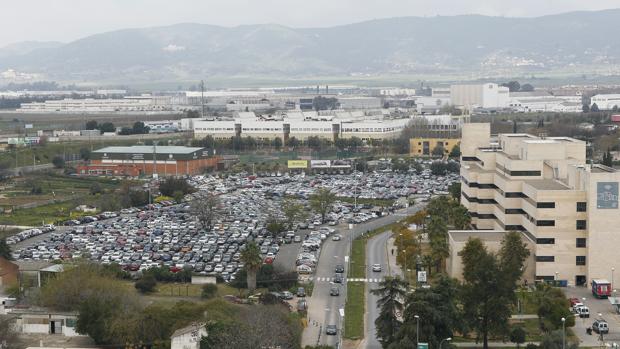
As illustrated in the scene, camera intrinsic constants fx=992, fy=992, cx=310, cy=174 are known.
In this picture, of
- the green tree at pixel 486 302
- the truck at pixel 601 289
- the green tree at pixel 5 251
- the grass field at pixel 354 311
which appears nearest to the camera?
the green tree at pixel 486 302

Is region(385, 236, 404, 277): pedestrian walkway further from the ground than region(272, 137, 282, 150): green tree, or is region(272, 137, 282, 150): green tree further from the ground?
region(272, 137, 282, 150): green tree

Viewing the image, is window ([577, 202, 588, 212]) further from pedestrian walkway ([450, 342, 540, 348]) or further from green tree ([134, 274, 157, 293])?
green tree ([134, 274, 157, 293])

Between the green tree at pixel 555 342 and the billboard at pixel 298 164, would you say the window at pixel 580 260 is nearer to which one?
the green tree at pixel 555 342

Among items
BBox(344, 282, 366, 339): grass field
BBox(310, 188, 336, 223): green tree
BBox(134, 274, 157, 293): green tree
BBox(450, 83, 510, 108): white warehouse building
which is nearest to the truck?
BBox(344, 282, 366, 339): grass field

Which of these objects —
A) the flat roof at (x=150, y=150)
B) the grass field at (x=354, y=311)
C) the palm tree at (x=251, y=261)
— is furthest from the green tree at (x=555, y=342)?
the flat roof at (x=150, y=150)

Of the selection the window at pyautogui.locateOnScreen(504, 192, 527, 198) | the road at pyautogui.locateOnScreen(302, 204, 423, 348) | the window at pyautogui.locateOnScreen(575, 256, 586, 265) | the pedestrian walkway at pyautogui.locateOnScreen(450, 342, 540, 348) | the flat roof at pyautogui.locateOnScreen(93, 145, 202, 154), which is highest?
the window at pyautogui.locateOnScreen(504, 192, 527, 198)

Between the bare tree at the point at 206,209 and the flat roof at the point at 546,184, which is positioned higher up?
the flat roof at the point at 546,184

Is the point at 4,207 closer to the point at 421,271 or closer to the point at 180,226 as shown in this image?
the point at 180,226
